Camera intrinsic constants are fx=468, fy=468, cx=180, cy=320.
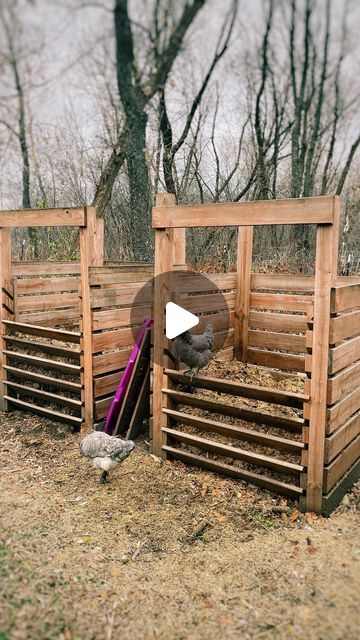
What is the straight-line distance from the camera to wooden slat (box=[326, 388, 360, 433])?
3016mm

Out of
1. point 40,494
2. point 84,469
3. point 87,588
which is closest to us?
point 87,588

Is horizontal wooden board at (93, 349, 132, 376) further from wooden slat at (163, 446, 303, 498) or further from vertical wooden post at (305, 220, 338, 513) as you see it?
vertical wooden post at (305, 220, 338, 513)

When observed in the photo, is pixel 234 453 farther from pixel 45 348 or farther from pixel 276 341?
pixel 45 348

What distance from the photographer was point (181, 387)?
3.96 m

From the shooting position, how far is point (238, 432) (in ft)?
11.5

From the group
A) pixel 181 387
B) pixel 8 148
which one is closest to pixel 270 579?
pixel 181 387

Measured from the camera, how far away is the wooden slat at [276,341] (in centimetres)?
501

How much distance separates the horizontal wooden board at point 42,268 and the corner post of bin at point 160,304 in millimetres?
2351

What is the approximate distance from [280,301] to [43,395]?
2.71m

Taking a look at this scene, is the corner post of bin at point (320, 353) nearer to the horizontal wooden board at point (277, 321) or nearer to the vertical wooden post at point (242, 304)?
the horizontal wooden board at point (277, 321)

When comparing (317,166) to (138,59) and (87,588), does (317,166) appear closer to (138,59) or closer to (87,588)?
(138,59)

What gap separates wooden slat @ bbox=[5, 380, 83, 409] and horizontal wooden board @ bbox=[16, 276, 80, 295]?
1056 millimetres

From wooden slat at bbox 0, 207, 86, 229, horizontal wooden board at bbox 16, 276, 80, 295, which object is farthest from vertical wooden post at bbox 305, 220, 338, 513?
horizontal wooden board at bbox 16, 276, 80, 295

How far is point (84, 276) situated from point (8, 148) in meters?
8.73
